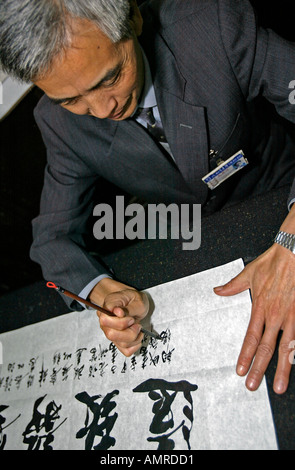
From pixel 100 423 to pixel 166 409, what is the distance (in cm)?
14

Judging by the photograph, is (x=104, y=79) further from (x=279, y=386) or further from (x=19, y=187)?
(x=19, y=187)

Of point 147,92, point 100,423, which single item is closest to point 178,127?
point 147,92

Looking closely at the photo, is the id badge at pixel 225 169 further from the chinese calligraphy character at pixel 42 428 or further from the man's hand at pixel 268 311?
the chinese calligraphy character at pixel 42 428

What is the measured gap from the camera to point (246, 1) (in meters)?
0.79

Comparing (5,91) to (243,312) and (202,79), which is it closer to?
(202,79)

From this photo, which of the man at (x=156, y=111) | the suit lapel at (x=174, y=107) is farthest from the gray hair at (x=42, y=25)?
the suit lapel at (x=174, y=107)

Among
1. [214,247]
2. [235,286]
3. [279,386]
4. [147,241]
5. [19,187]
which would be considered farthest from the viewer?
[19,187]

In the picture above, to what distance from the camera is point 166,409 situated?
626 mm

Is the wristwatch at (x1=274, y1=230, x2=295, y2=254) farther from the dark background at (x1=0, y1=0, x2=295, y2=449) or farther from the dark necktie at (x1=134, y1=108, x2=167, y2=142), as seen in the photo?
the dark necktie at (x1=134, y1=108, x2=167, y2=142)

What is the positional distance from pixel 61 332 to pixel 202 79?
0.67m

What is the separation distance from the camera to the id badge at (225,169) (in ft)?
2.97

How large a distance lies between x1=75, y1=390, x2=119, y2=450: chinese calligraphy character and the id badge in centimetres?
54

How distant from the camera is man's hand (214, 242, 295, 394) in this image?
572 mm

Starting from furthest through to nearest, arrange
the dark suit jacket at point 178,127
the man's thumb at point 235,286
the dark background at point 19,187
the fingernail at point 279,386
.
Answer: the dark background at point 19,187, the dark suit jacket at point 178,127, the man's thumb at point 235,286, the fingernail at point 279,386
